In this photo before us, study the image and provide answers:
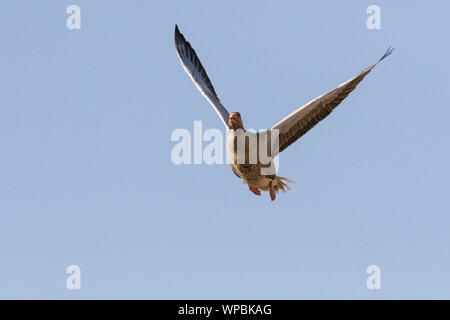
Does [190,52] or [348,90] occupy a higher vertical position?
[190,52]

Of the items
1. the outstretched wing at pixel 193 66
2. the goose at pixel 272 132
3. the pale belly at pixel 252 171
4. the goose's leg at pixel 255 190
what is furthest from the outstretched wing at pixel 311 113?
the outstretched wing at pixel 193 66

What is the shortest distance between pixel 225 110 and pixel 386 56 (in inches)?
160

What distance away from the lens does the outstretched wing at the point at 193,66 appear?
18844 millimetres

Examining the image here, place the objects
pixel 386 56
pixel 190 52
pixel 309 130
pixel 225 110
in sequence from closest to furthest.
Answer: pixel 386 56
pixel 309 130
pixel 225 110
pixel 190 52

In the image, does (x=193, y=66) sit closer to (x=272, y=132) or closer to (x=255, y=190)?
(x=255, y=190)

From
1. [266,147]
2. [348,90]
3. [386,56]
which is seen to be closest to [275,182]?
[266,147]

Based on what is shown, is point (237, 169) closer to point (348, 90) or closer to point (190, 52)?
point (348, 90)

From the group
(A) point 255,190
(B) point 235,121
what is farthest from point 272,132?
(A) point 255,190

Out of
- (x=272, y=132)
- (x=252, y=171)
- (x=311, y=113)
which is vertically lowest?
(x=252, y=171)

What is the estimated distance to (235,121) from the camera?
1586 cm

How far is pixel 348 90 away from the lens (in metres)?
16.1

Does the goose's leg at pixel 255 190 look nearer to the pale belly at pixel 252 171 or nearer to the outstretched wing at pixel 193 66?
the pale belly at pixel 252 171

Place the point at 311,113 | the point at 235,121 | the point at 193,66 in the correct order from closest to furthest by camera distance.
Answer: the point at 235,121
the point at 311,113
the point at 193,66

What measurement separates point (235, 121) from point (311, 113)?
1633 mm
